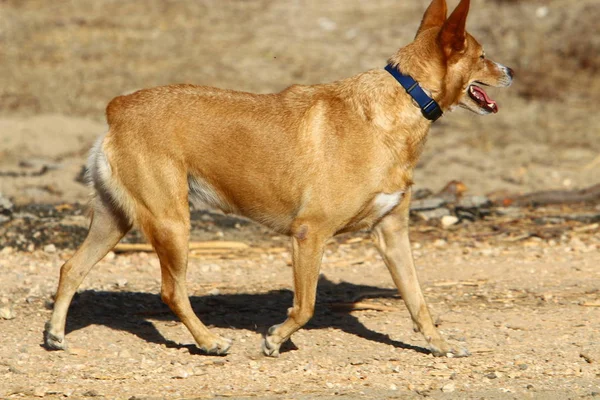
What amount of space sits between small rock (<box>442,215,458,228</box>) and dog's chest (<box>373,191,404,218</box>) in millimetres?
3418

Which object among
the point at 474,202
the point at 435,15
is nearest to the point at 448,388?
the point at 435,15

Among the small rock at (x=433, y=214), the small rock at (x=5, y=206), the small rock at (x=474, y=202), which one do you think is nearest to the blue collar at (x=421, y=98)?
the small rock at (x=433, y=214)

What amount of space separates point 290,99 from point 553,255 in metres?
3.38

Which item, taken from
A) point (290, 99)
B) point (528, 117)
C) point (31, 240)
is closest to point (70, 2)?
point (528, 117)

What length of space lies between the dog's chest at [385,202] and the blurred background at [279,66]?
4.94 m

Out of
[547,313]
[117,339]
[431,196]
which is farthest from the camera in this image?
[431,196]

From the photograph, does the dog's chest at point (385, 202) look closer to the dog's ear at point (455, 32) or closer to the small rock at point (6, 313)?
the dog's ear at point (455, 32)

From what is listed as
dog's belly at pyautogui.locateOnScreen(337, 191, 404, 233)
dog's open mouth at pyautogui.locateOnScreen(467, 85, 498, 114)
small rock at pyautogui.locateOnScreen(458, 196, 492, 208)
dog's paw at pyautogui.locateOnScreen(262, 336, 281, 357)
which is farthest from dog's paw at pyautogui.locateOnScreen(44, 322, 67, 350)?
small rock at pyautogui.locateOnScreen(458, 196, 492, 208)

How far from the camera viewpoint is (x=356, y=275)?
8.38 m

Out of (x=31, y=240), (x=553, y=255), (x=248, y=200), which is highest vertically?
(x=248, y=200)

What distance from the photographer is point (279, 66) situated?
15281 millimetres

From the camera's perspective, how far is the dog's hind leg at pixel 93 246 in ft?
21.5

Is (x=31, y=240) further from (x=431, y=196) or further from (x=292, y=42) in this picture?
(x=292, y=42)

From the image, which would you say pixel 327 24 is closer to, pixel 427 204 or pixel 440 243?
pixel 427 204
